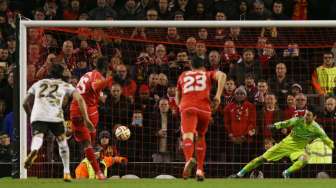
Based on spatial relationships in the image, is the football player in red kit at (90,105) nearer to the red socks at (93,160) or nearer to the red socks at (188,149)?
the red socks at (93,160)

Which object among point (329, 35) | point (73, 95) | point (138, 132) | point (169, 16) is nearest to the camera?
point (73, 95)

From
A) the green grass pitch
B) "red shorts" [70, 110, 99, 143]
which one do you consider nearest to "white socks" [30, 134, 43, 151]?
the green grass pitch

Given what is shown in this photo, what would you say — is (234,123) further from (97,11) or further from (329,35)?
(97,11)

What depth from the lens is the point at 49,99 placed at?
12469 mm

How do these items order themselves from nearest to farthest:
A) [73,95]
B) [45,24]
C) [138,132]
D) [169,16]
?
[73,95] < [45,24] < [138,132] < [169,16]

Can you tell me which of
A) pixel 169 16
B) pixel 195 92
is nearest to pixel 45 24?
pixel 195 92

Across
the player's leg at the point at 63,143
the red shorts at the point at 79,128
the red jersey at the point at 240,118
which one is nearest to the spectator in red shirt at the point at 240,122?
the red jersey at the point at 240,118

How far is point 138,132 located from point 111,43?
1563 millimetres

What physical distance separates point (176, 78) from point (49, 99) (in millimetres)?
3800

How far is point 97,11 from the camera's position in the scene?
17.9 m

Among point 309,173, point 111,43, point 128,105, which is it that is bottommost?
point 309,173

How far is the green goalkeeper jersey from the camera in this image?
15.0m

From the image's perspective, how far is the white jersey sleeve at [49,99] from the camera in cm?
1243

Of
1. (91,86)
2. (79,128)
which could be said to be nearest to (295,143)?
(91,86)
